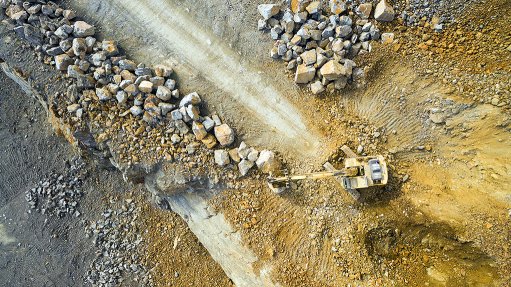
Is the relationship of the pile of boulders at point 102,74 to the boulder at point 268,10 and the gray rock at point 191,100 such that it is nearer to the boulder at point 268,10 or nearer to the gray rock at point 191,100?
the gray rock at point 191,100

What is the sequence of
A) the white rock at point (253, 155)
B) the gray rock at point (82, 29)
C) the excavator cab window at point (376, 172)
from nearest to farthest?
the excavator cab window at point (376, 172) < the white rock at point (253, 155) < the gray rock at point (82, 29)

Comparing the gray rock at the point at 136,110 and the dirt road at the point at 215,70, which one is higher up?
the dirt road at the point at 215,70

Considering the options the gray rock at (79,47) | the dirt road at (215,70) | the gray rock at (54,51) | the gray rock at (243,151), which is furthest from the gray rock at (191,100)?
the gray rock at (54,51)

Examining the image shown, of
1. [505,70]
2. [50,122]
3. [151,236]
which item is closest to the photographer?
[505,70]

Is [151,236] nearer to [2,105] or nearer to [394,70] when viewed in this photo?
[2,105]

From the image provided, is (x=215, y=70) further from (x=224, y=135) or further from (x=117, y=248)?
(x=117, y=248)

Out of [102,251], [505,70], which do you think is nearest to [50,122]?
[102,251]

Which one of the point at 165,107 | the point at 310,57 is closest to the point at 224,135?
the point at 165,107
